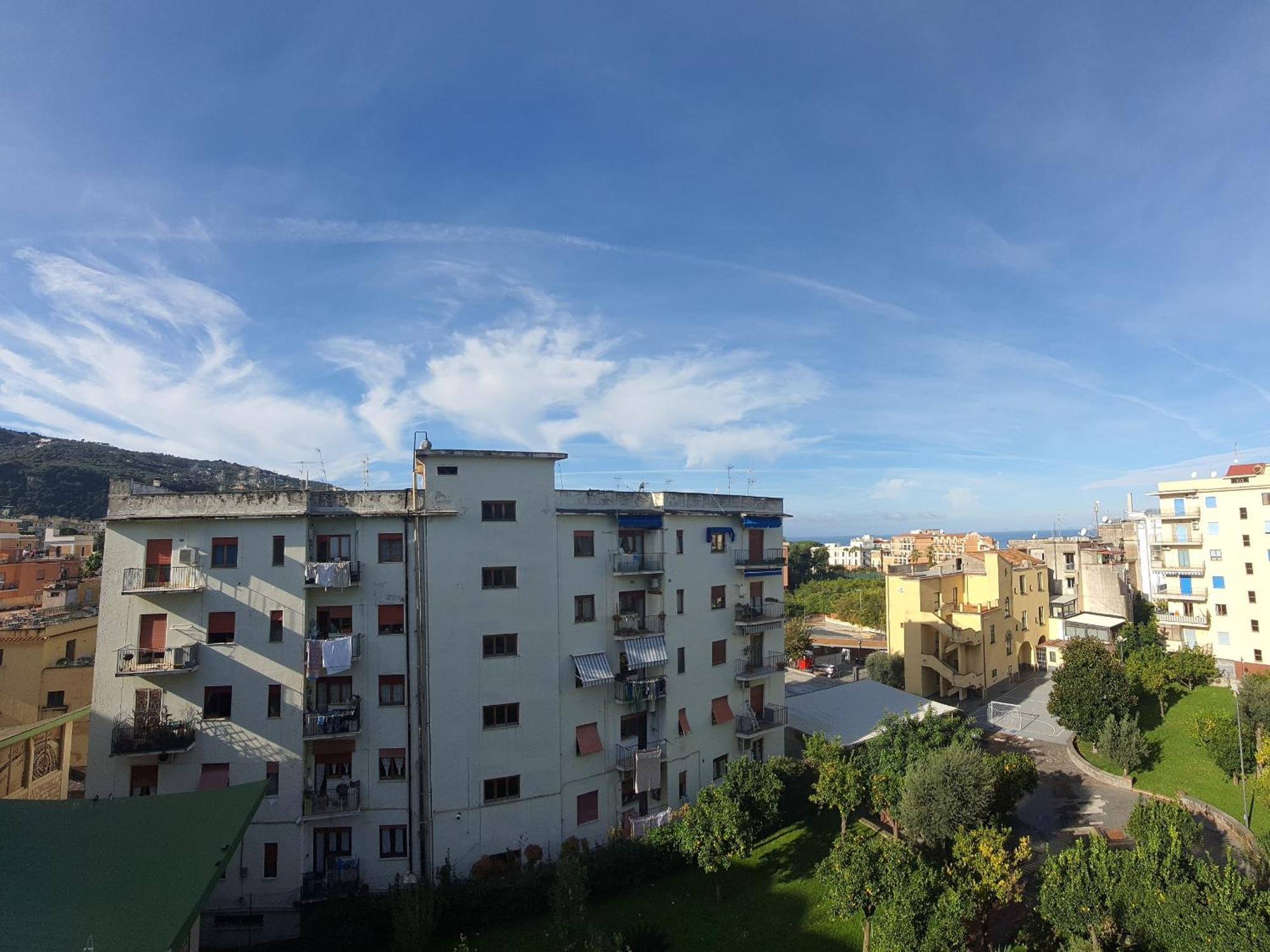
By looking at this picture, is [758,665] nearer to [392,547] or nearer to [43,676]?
[392,547]

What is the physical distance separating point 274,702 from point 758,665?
20856mm

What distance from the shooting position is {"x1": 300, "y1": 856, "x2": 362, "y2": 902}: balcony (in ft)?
71.6

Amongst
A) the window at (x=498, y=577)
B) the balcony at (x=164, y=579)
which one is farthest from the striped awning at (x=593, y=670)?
the balcony at (x=164, y=579)

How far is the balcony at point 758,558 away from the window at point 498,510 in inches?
454

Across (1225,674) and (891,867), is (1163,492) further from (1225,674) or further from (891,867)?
(891,867)

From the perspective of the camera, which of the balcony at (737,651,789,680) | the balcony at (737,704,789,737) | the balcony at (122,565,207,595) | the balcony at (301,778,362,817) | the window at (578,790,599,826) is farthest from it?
the balcony at (737,651,789,680)

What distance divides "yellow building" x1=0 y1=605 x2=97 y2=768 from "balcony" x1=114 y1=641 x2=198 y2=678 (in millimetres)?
6612

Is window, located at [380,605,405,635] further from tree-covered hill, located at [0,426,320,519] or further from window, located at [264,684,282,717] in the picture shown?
tree-covered hill, located at [0,426,320,519]

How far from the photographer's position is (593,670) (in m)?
25.6

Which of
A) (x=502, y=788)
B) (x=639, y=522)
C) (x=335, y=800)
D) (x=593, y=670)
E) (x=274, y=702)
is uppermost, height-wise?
(x=639, y=522)

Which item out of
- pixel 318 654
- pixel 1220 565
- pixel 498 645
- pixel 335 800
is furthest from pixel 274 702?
pixel 1220 565

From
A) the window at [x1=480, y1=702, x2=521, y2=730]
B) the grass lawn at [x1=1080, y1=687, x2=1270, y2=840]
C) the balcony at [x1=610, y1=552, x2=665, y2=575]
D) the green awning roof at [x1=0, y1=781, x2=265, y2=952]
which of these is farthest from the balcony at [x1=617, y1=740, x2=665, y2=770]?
the grass lawn at [x1=1080, y1=687, x2=1270, y2=840]

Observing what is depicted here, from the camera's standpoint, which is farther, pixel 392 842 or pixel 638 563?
pixel 638 563

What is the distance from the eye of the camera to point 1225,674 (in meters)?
42.9
